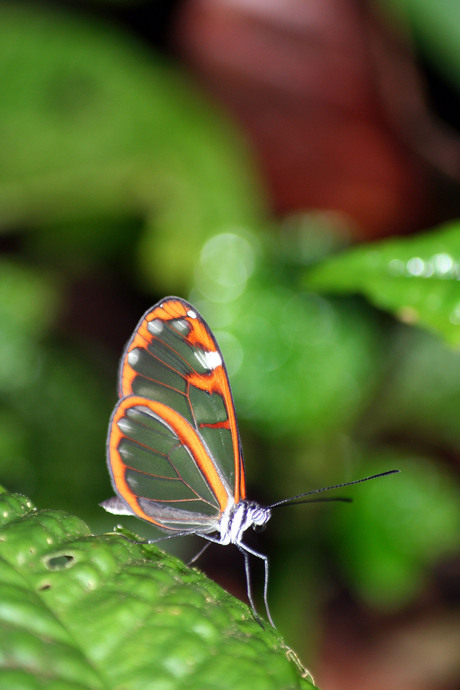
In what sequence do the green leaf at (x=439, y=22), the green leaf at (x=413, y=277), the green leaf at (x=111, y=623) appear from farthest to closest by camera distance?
the green leaf at (x=439, y=22), the green leaf at (x=413, y=277), the green leaf at (x=111, y=623)

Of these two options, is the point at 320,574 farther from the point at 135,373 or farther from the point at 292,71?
the point at 292,71

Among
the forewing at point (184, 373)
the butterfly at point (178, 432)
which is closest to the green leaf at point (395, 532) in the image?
the butterfly at point (178, 432)

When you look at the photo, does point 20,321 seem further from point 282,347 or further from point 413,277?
point 413,277

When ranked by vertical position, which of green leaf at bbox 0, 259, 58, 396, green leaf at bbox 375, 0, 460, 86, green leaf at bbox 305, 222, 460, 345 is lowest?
green leaf at bbox 0, 259, 58, 396

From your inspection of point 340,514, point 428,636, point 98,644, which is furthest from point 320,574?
point 98,644

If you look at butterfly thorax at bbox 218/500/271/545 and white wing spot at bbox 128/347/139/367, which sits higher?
white wing spot at bbox 128/347/139/367

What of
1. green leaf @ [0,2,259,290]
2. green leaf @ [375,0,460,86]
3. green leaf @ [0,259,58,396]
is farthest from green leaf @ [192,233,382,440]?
green leaf @ [375,0,460,86]

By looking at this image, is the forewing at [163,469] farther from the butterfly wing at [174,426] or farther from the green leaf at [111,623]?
the green leaf at [111,623]

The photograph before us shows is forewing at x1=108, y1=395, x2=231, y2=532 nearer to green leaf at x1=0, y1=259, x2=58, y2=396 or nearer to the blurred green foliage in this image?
the blurred green foliage
